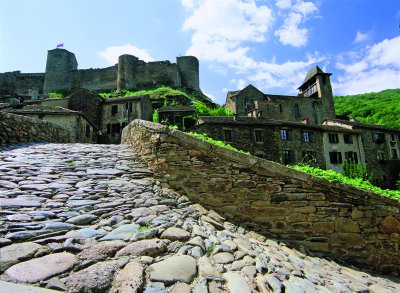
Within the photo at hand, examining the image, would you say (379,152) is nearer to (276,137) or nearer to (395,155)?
(395,155)

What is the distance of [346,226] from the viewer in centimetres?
484

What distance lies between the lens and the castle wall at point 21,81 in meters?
54.1

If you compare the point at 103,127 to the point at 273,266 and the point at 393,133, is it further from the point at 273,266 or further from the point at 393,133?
the point at 393,133

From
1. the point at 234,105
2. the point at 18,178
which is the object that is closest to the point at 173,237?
the point at 18,178

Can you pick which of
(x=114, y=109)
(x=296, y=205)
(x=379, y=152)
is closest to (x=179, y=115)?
(x=114, y=109)

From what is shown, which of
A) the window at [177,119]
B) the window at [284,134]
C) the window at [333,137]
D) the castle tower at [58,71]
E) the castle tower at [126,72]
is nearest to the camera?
the window at [284,134]

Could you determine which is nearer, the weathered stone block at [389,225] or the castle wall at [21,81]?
the weathered stone block at [389,225]

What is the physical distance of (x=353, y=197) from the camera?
16.1ft

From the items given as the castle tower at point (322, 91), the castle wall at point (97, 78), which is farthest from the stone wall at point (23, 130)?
the castle wall at point (97, 78)

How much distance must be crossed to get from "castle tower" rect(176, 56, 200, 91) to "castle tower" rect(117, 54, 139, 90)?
9.55m

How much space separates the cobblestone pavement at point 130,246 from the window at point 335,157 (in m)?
29.9

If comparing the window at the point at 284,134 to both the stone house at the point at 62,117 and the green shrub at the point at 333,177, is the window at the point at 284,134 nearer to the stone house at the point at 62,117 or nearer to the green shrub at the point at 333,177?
the stone house at the point at 62,117

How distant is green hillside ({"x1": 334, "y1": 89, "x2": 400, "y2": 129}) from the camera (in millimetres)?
51872

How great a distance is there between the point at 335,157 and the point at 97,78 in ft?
150
